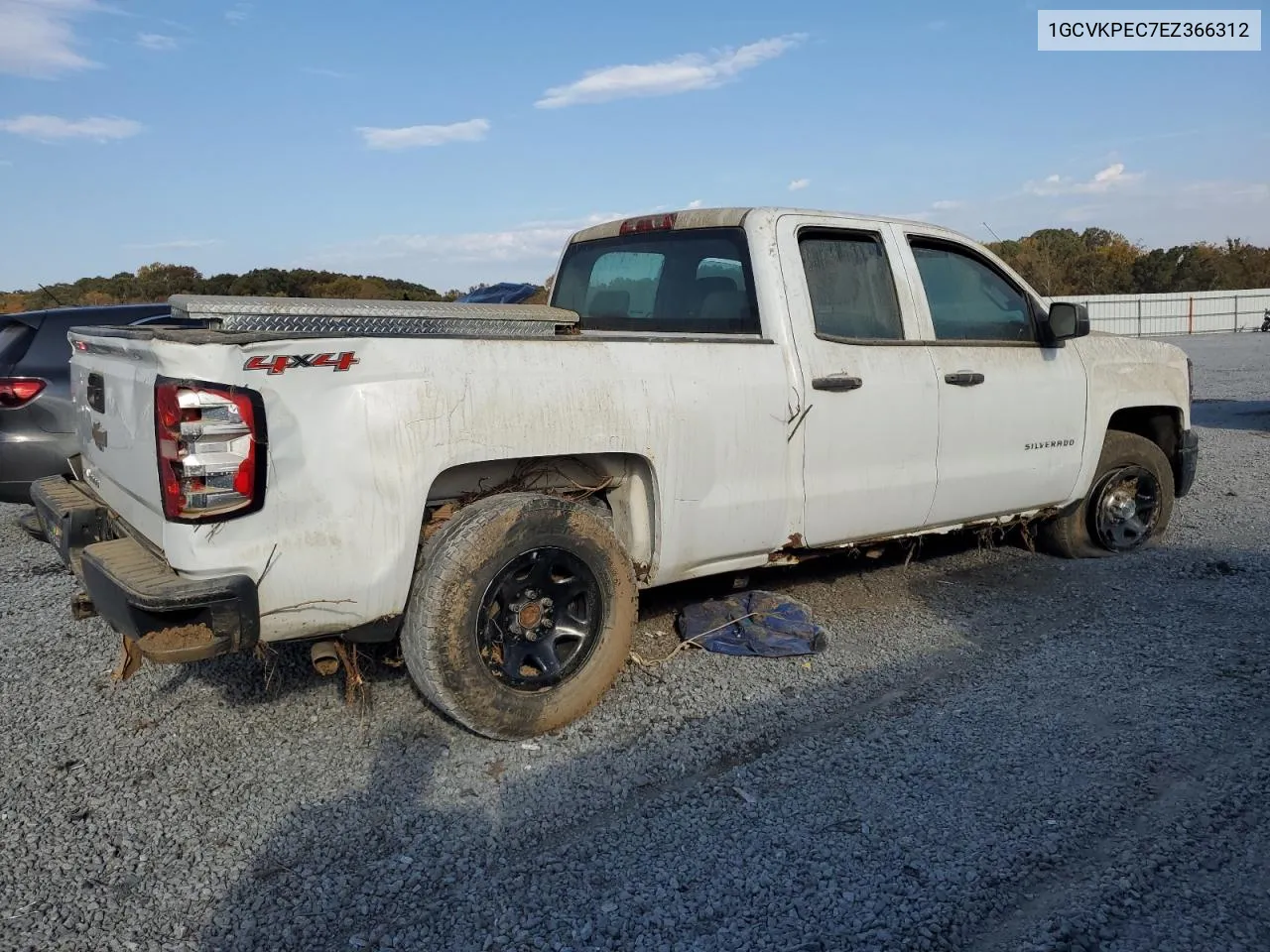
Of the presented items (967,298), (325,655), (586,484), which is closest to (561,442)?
(586,484)

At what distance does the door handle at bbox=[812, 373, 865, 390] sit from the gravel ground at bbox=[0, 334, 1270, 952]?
121cm

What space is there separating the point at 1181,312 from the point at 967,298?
40037mm

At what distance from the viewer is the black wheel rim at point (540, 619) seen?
11.6ft

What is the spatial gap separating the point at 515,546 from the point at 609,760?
32.6 inches

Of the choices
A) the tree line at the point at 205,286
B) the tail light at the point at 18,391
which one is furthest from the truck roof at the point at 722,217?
the tree line at the point at 205,286

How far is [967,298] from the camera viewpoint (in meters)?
5.09

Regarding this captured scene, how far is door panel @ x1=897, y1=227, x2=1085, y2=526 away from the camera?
4.81m

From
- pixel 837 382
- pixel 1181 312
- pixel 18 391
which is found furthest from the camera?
pixel 1181 312

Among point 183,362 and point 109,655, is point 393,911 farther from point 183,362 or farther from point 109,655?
point 109,655

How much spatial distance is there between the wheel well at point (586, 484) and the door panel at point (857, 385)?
769 mm

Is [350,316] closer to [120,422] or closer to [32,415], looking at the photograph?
[120,422]

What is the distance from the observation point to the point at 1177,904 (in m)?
2.60

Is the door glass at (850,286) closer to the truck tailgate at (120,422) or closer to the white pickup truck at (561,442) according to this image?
the white pickup truck at (561,442)

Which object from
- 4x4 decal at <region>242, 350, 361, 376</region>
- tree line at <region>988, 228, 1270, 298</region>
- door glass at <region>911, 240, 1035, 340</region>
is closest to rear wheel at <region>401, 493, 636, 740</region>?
4x4 decal at <region>242, 350, 361, 376</region>
